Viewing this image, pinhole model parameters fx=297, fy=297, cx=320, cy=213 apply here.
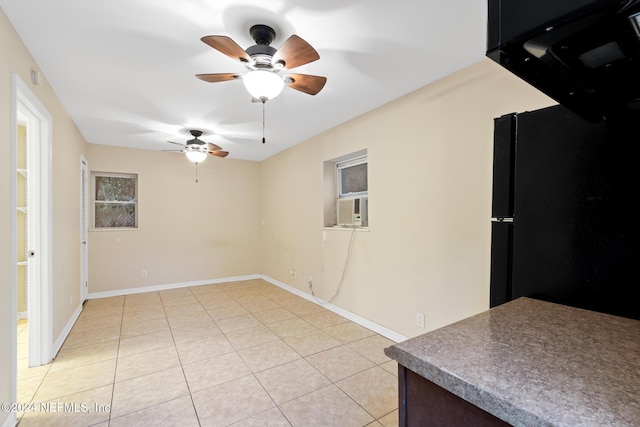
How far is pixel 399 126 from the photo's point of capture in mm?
2947

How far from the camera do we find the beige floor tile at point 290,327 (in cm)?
324

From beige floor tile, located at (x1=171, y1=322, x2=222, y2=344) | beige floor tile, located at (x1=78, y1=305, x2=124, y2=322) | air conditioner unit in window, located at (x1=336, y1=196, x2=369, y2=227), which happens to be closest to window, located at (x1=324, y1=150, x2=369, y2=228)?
air conditioner unit in window, located at (x1=336, y1=196, x2=369, y2=227)

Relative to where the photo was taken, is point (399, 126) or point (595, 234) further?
point (399, 126)

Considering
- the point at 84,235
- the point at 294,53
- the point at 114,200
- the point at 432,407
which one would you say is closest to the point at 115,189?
the point at 114,200

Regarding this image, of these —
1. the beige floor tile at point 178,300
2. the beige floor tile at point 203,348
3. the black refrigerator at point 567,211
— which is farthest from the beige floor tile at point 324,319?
the black refrigerator at point 567,211

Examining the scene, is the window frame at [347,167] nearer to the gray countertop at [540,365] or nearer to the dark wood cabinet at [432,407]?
the gray countertop at [540,365]

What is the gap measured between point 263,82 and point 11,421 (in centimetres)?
253

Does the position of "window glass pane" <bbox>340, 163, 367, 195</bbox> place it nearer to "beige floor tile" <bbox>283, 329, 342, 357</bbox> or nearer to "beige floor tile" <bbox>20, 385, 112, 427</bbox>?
"beige floor tile" <bbox>283, 329, 342, 357</bbox>

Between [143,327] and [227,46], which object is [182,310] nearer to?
[143,327]

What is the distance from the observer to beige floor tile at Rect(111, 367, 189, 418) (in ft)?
6.61

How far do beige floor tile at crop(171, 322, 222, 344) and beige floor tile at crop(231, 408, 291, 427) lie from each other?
148 centimetres

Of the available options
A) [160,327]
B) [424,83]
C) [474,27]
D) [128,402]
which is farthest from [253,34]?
[160,327]

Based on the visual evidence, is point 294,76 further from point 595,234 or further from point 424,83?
point 595,234

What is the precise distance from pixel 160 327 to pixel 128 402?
1487mm
